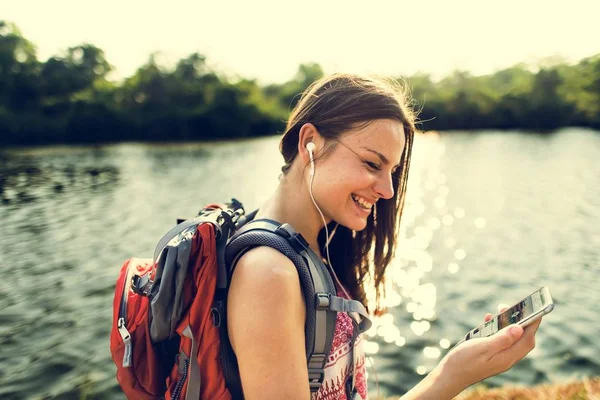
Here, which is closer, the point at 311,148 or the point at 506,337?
the point at 506,337

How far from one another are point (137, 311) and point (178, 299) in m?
0.29

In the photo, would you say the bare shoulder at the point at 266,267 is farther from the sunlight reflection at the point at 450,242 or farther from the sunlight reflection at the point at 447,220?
the sunlight reflection at the point at 447,220

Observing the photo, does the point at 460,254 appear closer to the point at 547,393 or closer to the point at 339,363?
the point at 547,393

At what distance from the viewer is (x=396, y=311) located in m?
8.26

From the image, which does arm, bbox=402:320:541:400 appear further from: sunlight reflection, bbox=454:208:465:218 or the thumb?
sunlight reflection, bbox=454:208:465:218

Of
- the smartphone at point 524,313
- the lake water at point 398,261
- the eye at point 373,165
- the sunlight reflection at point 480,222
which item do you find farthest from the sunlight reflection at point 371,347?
the sunlight reflection at point 480,222

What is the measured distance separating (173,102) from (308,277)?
6729 centimetres

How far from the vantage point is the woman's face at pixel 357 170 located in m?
1.70

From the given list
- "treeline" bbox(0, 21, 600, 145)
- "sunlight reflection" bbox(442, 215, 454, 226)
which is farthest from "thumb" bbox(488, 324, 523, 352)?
"treeline" bbox(0, 21, 600, 145)

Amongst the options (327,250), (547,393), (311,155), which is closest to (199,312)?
(327,250)

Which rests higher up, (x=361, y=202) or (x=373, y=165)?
(x=373, y=165)

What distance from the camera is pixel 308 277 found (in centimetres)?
149

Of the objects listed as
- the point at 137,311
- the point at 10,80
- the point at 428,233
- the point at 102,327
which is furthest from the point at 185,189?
the point at 10,80

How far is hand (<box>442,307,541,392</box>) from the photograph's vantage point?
5.37ft
